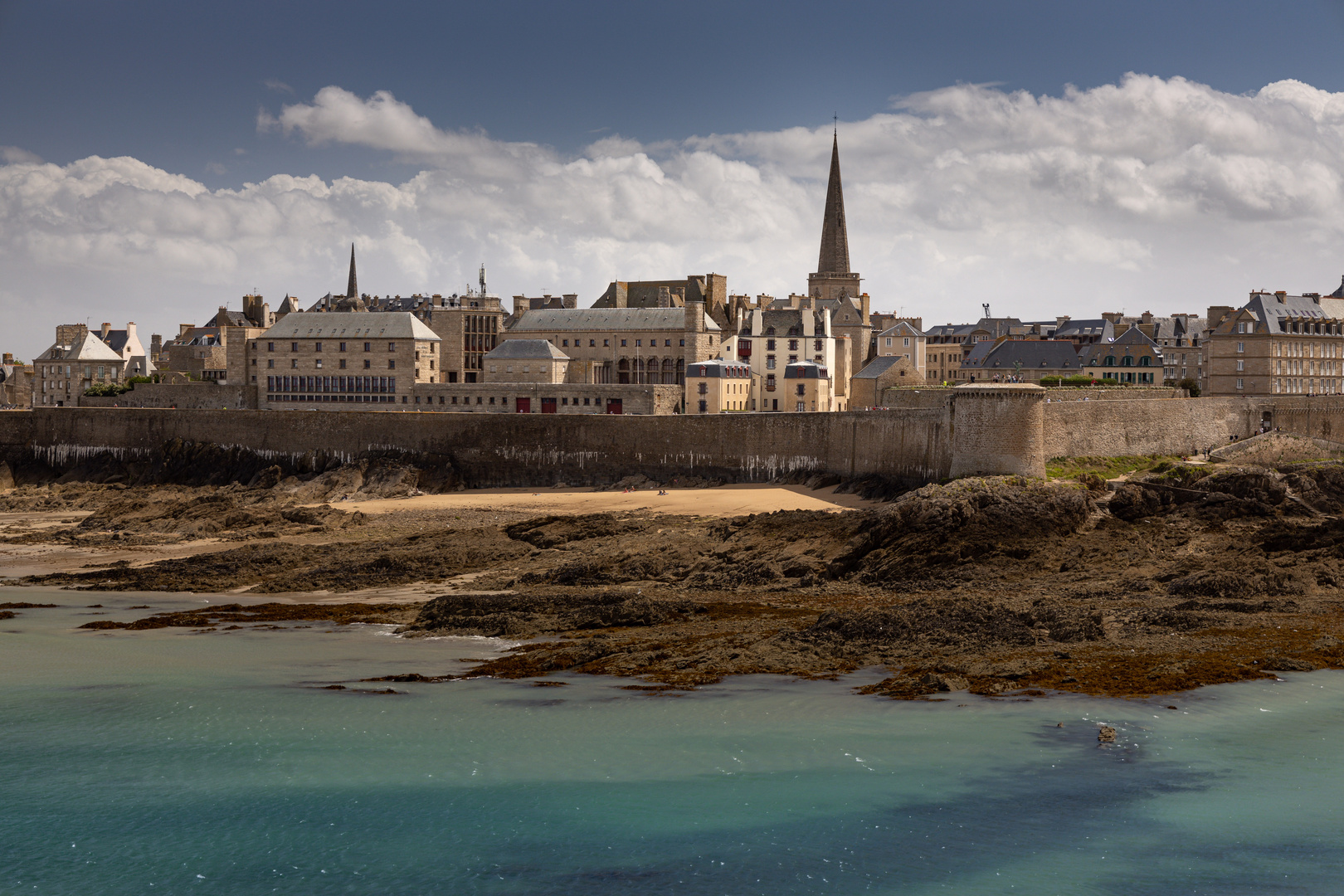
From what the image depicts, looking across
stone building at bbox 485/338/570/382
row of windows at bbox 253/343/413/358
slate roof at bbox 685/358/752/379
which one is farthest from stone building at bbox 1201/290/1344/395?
row of windows at bbox 253/343/413/358

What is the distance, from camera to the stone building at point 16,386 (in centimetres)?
6900

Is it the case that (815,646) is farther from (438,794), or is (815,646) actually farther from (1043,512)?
(1043,512)

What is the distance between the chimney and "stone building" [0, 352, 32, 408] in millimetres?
40776

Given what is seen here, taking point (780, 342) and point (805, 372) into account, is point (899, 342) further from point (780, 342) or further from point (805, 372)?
point (805, 372)

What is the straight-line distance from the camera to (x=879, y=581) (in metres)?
23.1

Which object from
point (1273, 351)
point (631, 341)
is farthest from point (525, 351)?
point (1273, 351)

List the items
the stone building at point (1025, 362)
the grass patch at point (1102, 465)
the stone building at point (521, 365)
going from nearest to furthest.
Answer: the grass patch at point (1102, 465), the stone building at point (521, 365), the stone building at point (1025, 362)

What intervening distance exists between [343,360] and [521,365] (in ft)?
26.9

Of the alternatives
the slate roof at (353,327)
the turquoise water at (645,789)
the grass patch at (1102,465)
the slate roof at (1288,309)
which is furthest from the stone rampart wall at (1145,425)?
the slate roof at (353,327)

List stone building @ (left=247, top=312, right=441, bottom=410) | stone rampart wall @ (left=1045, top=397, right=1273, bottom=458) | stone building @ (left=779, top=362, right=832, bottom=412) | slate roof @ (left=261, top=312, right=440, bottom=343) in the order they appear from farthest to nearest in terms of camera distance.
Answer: slate roof @ (left=261, top=312, right=440, bottom=343) → stone building @ (left=247, top=312, right=441, bottom=410) → stone building @ (left=779, top=362, right=832, bottom=412) → stone rampart wall @ (left=1045, top=397, right=1273, bottom=458)

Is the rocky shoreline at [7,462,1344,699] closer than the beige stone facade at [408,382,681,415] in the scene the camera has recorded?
Yes

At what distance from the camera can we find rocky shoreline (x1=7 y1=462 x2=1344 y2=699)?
16.9m

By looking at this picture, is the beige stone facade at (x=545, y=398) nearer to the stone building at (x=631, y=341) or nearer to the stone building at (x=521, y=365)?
the stone building at (x=521, y=365)

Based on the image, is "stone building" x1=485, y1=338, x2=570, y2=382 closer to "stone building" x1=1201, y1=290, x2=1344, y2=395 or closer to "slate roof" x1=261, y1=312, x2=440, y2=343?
"slate roof" x1=261, y1=312, x2=440, y2=343
